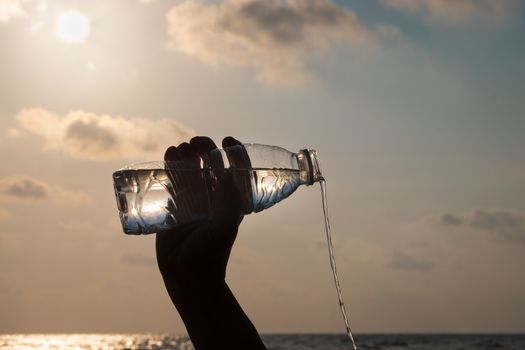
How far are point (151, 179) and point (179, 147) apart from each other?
0.68 m

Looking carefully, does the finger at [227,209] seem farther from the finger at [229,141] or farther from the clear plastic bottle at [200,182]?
the finger at [229,141]

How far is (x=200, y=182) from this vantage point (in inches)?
115

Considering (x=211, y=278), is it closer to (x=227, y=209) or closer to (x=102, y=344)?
(x=227, y=209)

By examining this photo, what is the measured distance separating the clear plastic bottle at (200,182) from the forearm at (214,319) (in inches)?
9.6

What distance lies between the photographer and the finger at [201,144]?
2742mm

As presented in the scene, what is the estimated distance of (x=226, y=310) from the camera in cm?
266

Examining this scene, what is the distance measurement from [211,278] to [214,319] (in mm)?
129

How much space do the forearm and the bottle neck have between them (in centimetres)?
93

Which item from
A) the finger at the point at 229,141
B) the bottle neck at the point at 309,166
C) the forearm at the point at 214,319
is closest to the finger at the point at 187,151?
the finger at the point at 229,141

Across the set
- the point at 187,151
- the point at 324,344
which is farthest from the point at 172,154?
the point at 324,344

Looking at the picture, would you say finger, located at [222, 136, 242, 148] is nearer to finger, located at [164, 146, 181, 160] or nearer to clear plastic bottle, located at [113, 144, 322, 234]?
clear plastic bottle, located at [113, 144, 322, 234]

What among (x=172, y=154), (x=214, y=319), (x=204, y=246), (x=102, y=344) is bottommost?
(x=102, y=344)

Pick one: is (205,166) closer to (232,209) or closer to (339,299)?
(232,209)

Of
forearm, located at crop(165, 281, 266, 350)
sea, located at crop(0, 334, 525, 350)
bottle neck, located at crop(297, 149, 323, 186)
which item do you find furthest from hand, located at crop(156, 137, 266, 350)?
sea, located at crop(0, 334, 525, 350)
